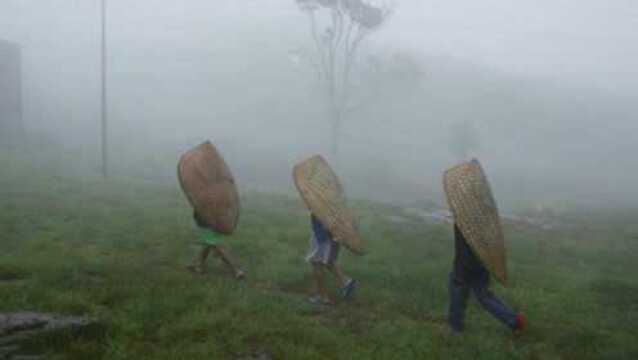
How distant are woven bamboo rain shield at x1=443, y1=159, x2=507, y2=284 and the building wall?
33.4 metres

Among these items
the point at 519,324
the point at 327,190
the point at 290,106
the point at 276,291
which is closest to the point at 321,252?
the point at 327,190

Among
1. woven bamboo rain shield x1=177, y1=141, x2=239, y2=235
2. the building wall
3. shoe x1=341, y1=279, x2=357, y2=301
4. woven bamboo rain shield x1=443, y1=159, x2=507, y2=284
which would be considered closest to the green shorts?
woven bamboo rain shield x1=177, y1=141, x2=239, y2=235

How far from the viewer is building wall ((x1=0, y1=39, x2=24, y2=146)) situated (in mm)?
38000

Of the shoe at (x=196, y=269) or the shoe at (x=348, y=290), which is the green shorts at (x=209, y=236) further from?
the shoe at (x=348, y=290)

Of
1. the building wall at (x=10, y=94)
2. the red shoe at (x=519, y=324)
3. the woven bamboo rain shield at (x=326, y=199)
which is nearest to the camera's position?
the red shoe at (x=519, y=324)

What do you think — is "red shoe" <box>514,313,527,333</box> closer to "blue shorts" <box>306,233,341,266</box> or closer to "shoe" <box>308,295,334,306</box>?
"shoe" <box>308,295,334,306</box>

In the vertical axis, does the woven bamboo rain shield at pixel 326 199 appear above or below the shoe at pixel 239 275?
above

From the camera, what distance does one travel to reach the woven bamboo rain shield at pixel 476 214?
9273 mm

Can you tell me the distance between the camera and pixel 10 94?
38688 mm

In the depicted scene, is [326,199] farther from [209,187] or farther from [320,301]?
[209,187]

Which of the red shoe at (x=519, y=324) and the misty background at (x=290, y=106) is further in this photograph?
the misty background at (x=290, y=106)

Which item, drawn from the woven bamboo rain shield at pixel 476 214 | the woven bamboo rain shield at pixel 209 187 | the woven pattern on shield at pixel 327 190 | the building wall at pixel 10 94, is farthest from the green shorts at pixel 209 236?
the building wall at pixel 10 94

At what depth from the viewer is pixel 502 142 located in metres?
71.1

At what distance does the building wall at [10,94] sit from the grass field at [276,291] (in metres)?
19.3
